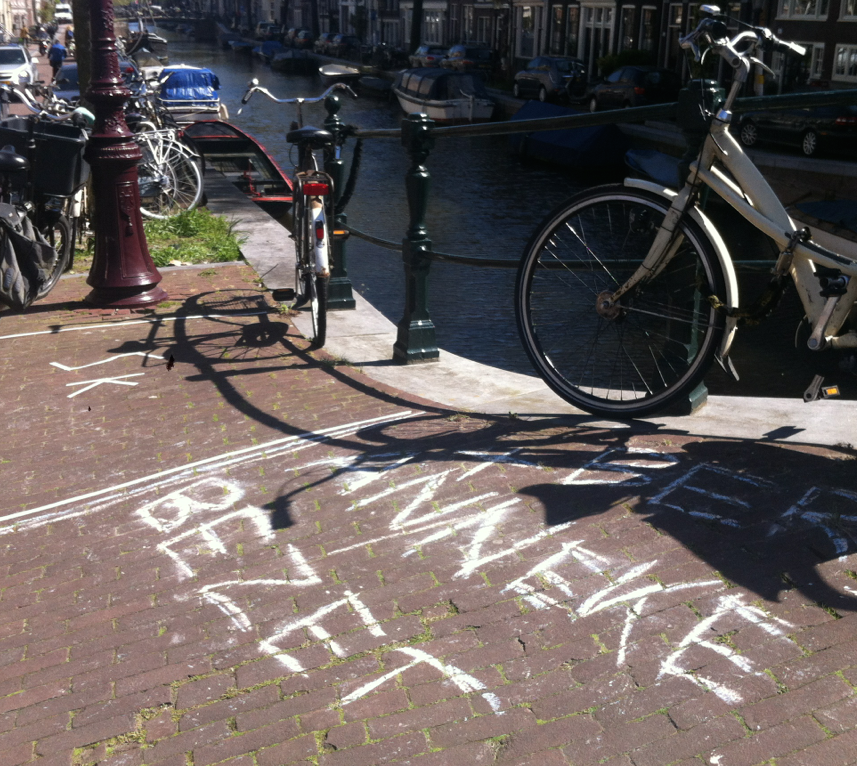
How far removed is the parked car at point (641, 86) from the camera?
1233 inches

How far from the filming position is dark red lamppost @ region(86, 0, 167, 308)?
684 centimetres

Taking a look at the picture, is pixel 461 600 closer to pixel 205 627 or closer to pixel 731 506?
pixel 205 627

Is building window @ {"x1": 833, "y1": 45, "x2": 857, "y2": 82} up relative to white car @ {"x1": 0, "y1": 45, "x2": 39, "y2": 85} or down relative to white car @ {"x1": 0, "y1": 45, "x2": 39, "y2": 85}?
up

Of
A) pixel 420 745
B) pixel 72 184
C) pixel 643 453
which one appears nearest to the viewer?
pixel 420 745

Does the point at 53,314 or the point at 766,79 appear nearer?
the point at 53,314

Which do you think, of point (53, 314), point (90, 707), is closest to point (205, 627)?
point (90, 707)

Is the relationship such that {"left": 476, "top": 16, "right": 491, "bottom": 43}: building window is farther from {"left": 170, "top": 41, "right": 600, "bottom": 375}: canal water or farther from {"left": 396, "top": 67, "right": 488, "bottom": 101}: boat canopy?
{"left": 396, "top": 67, "right": 488, "bottom": 101}: boat canopy

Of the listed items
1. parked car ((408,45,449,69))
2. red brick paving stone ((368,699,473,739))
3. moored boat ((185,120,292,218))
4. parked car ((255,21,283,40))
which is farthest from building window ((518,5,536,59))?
red brick paving stone ((368,699,473,739))

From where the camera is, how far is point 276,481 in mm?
3938

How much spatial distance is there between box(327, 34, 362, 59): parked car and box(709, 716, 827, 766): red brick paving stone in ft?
223

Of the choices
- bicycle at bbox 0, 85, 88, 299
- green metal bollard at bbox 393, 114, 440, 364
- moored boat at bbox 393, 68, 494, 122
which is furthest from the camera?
moored boat at bbox 393, 68, 494, 122

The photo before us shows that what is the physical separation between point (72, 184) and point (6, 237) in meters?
0.77

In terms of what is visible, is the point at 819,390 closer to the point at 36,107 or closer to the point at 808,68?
the point at 36,107

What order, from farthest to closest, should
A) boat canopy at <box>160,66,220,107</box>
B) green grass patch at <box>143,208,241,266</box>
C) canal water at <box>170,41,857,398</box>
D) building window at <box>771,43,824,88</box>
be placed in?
building window at <box>771,43,824,88</box>
boat canopy at <box>160,66,220,107</box>
canal water at <box>170,41,857,398</box>
green grass patch at <box>143,208,241,266</box>
